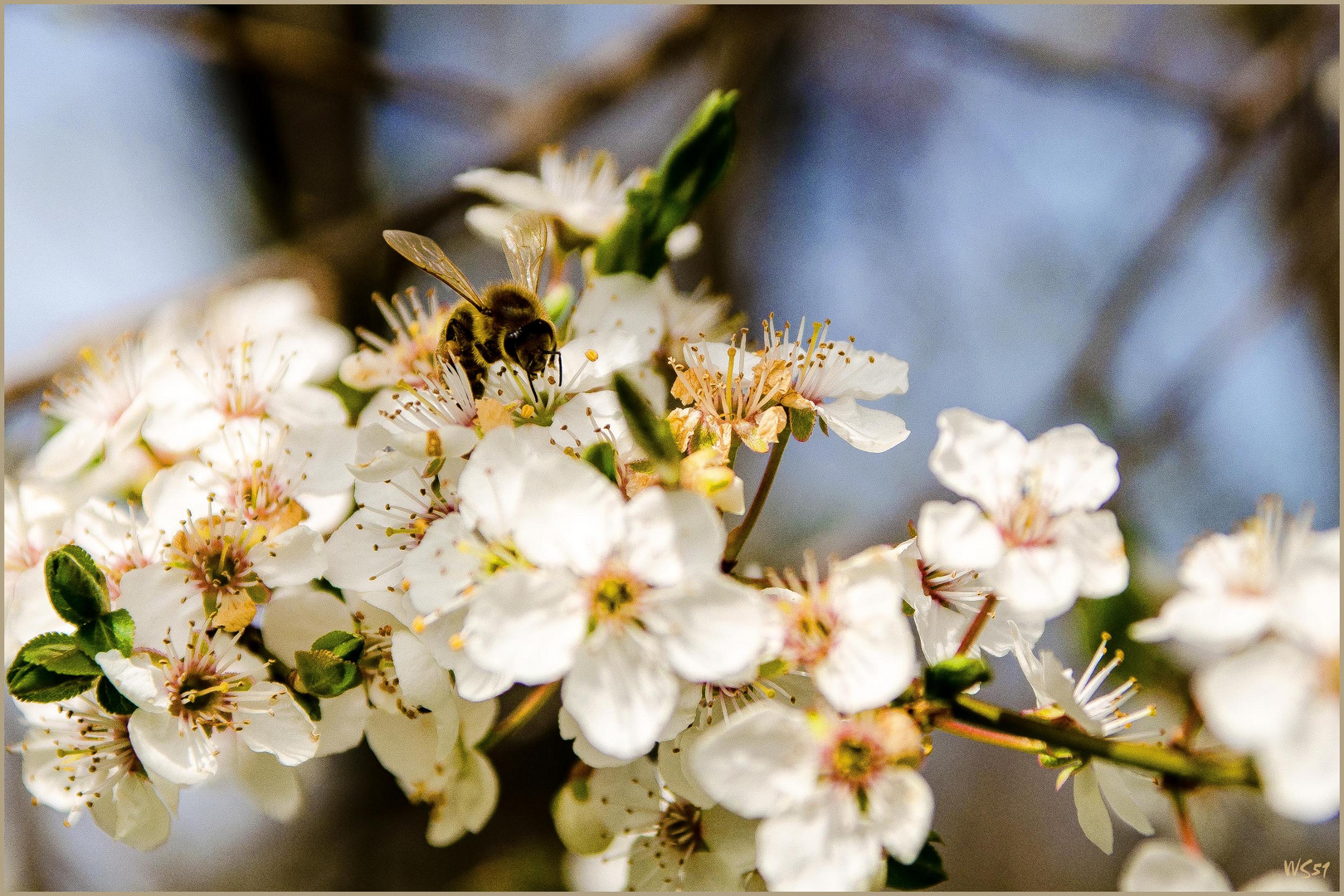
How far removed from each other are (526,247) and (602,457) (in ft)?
2.23

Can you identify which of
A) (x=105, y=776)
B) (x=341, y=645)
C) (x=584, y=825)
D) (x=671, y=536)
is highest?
(x=671, y=536)

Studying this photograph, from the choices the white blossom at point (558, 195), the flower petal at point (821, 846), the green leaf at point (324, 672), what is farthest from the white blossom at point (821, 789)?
the white blossom at point (558, 195)

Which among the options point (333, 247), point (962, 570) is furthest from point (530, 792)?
point (962, 570)

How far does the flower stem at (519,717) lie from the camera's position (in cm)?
124

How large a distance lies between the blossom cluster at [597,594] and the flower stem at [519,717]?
0.01m

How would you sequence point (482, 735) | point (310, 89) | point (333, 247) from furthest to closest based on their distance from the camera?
point (310, 89), point (333, 247), point (482, 735)

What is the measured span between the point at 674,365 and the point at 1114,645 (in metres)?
1.40

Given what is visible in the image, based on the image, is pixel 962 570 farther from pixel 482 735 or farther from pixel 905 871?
pixel 482 735

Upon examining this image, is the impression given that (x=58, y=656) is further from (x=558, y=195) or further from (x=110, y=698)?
(x=558, y=195)

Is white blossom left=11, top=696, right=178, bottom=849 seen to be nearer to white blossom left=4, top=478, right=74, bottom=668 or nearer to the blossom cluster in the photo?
the blossom cluster

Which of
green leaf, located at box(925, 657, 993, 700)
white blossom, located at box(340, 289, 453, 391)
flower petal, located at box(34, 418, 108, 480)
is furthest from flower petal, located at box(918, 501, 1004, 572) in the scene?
flower petal, located at box(34, 418, 108, 480)

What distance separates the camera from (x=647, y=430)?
0.90 metres

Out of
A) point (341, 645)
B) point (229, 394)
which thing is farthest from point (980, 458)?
point (229, 394)

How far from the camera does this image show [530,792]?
3.32 metres
